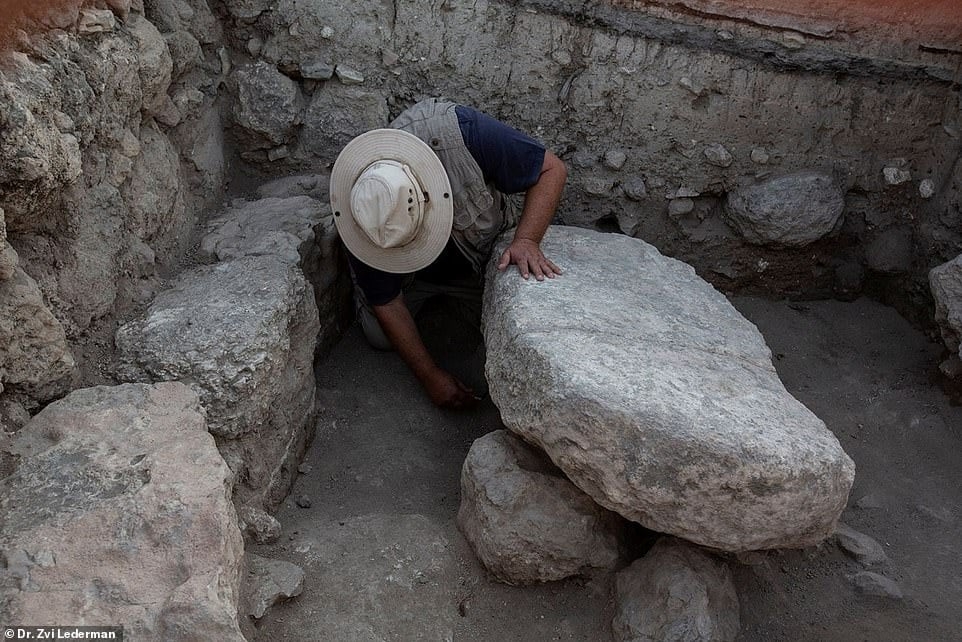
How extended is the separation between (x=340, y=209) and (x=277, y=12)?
0.85 m

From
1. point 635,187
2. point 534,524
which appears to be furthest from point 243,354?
point 635,187

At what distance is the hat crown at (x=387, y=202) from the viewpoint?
8.09 ft

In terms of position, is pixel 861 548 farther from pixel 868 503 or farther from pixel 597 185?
pixel 597 185

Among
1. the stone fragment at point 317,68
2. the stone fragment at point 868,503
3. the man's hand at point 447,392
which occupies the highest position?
the stone fragment at point 317,68

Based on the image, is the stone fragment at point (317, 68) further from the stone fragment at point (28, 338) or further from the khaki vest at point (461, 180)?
the stone fragment at point (28, 338)

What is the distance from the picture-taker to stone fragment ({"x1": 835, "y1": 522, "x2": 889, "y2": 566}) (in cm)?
232

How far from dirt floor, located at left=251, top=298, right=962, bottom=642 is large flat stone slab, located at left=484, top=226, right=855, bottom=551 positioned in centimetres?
37

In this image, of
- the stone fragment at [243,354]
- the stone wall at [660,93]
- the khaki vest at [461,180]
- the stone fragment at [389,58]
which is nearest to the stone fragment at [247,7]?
the stone wall at [660,93]

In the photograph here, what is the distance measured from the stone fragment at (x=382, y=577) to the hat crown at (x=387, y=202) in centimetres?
83

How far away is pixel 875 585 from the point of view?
7.35 feet

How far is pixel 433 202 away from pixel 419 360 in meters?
0.60

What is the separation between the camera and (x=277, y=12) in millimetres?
3033

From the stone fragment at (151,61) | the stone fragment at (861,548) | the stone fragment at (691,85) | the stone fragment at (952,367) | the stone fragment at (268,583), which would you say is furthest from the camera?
the stone fragment at (691,85)

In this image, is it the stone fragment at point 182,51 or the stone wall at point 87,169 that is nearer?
the stone wall at point 87,169
